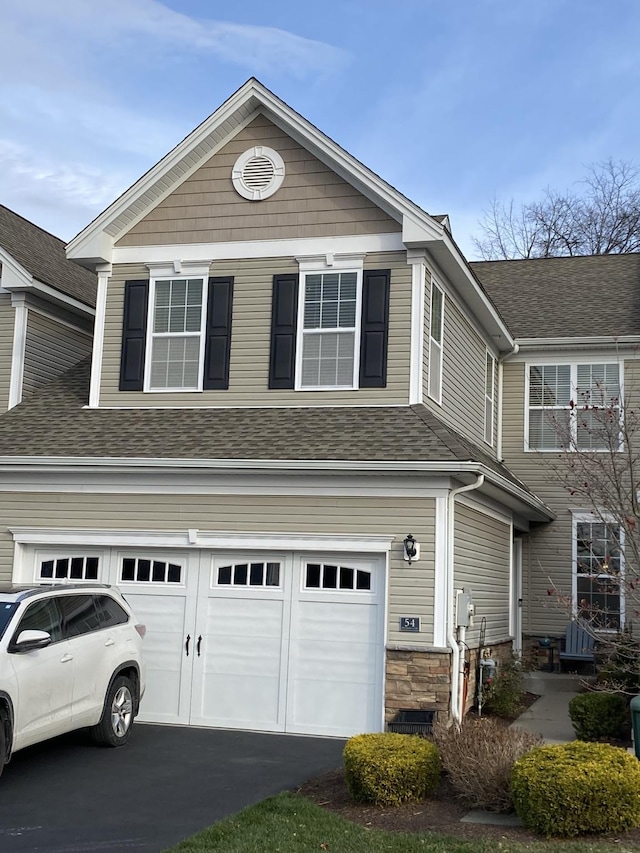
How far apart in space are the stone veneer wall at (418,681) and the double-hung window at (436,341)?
12.6ft

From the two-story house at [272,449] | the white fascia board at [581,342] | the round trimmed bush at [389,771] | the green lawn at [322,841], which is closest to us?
the green lawn at [322,841]

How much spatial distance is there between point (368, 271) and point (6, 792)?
317 inches

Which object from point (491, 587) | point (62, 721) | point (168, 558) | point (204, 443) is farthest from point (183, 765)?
point (491, 587)

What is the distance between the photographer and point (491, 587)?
1495 centimetres

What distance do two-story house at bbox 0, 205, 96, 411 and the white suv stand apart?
564 cm

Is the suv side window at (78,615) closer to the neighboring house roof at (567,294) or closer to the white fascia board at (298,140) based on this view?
the white fascia board at (298,140)

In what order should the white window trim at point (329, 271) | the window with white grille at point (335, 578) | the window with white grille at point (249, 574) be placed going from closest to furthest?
1. the window with white grille at point (335, 578)
2. the window with white grille at point (249, 574)
3. the white window trim at point (329, 271)

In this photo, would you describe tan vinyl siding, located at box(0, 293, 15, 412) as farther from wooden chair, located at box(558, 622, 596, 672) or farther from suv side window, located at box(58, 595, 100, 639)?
wooden chair, located at box(558, 622, 596, 672)

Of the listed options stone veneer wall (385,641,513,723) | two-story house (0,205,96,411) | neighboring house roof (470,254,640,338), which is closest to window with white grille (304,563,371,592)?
stone veneer wall (385,641,513,723)

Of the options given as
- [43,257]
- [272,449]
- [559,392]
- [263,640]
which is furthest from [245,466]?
[559,392]

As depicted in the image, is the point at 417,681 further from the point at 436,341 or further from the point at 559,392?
the point at 559,392

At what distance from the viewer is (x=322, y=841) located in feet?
23.3

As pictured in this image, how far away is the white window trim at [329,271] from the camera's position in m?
13.6

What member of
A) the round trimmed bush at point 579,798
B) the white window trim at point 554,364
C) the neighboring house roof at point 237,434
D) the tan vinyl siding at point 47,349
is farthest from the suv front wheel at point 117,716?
the white window trim at point 554,364
